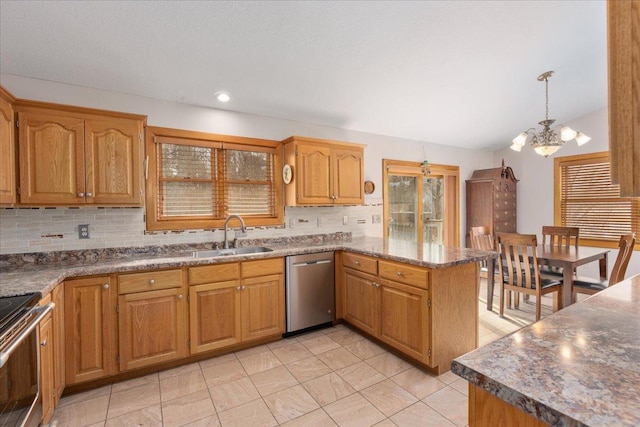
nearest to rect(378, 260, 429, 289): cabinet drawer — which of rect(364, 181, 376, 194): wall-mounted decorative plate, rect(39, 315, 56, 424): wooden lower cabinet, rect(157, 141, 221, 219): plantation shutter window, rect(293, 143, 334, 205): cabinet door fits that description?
rect(293, 143, 334, 205): cabinet door

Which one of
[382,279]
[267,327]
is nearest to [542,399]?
[382,279]

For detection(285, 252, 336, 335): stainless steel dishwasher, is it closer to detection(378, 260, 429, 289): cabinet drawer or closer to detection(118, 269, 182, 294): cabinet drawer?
detection(378, 260, 429, 289): cabinet drawer

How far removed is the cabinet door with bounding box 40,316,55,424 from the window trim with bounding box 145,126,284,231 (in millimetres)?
1217

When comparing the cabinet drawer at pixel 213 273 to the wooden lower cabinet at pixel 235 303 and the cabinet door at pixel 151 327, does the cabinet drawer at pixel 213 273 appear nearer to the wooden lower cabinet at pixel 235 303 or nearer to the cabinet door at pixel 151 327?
the wooden lower cabinet at pixel 235 303

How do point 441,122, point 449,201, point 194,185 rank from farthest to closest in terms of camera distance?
point 449,201 → point 441,122 → point 194,185

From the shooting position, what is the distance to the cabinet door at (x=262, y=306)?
2775mm

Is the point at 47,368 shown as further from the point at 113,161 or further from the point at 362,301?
the point at 362,301

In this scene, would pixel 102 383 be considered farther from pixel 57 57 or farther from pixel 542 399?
pixel 542 399

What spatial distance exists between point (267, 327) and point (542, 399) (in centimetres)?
253

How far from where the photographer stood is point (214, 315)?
2.65 meters

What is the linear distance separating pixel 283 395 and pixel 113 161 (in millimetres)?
2243

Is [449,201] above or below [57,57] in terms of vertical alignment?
below

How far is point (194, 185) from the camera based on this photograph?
321 cm

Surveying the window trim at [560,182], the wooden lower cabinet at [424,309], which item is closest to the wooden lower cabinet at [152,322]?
the wooden lower cabinet at [424,309]
